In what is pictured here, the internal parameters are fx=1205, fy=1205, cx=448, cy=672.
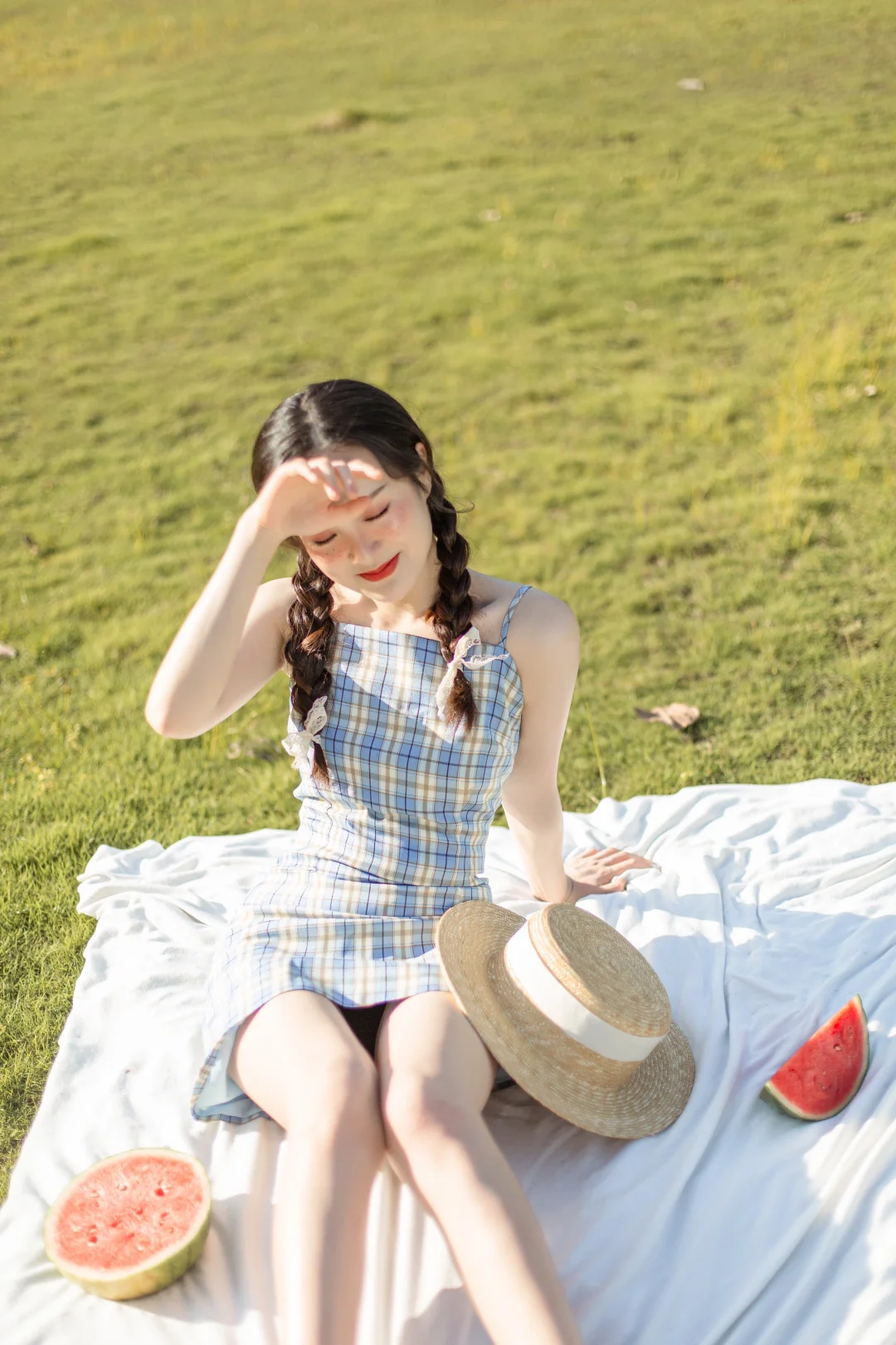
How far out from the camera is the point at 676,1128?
2973 millimetres

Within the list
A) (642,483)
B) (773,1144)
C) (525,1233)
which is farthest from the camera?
(642,483)

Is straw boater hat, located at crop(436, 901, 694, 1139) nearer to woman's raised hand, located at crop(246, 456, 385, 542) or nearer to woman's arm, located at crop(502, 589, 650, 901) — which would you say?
woman's arm, located at crop(502, 589, 650, 901)

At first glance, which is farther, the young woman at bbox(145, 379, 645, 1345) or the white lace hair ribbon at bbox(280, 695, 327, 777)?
the white lace hair ribbon at bbox(280, 695, 327, 777)

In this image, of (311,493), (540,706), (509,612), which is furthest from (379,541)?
(540,706)

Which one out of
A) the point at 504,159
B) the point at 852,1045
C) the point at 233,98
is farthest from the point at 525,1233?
the point at 233,98

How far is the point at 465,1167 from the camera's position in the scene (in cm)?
247

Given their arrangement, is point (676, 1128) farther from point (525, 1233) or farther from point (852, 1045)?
point (525, 1233)

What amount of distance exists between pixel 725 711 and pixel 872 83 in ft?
28.1

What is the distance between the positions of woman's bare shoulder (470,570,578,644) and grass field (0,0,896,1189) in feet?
6.27

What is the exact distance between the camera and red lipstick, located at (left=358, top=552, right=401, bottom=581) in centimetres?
313

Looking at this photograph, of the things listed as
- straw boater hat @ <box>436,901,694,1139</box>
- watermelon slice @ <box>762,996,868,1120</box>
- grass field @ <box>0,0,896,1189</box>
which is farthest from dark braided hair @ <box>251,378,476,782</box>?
grass field @ <box>0,0,896,1189</box>

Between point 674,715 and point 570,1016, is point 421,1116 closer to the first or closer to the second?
point 570,1016

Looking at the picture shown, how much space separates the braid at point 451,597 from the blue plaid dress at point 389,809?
41 millimetres

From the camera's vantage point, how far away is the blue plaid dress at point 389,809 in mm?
3107
